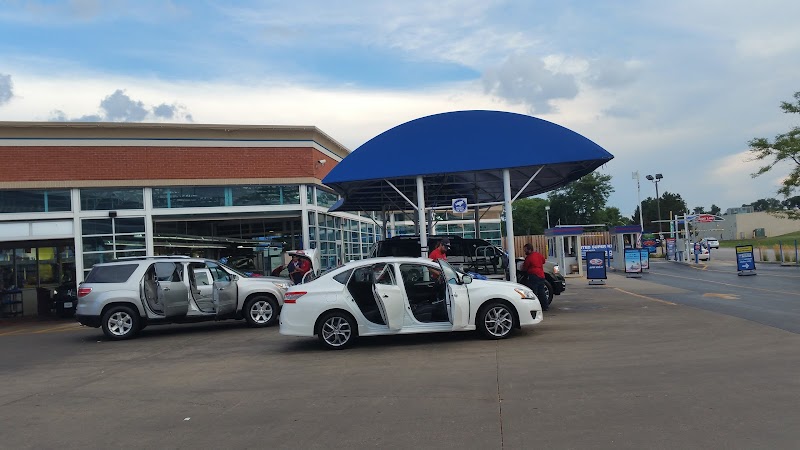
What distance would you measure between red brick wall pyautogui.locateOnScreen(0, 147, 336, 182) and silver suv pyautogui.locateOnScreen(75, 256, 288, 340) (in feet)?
32.0

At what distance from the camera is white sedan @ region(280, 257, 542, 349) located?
11.4 meters

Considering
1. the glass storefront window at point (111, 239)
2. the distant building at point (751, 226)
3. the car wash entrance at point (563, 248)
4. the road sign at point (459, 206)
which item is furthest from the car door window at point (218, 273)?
the distant building at point (751, 226)

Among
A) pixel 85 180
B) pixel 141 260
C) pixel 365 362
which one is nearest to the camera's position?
pixel 365 362

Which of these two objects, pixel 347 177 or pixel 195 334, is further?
pixel 347 177

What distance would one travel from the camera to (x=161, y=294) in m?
15.2

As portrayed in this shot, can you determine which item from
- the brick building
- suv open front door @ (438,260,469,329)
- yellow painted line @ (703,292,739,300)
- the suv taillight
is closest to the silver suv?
the suv taillight

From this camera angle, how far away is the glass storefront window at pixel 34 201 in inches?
939

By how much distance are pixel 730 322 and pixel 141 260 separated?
12497 millimetres

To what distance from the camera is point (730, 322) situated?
1288 cm

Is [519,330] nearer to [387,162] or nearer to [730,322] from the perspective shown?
[730,322]

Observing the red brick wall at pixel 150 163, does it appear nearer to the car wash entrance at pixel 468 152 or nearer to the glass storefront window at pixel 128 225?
the glass storefront window at pixel 128 225

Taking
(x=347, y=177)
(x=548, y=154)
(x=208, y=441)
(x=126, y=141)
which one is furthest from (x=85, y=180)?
(x=208, y=441)

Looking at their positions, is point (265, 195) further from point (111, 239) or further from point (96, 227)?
point (96, 227)

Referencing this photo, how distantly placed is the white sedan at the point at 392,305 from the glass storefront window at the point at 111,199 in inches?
607
